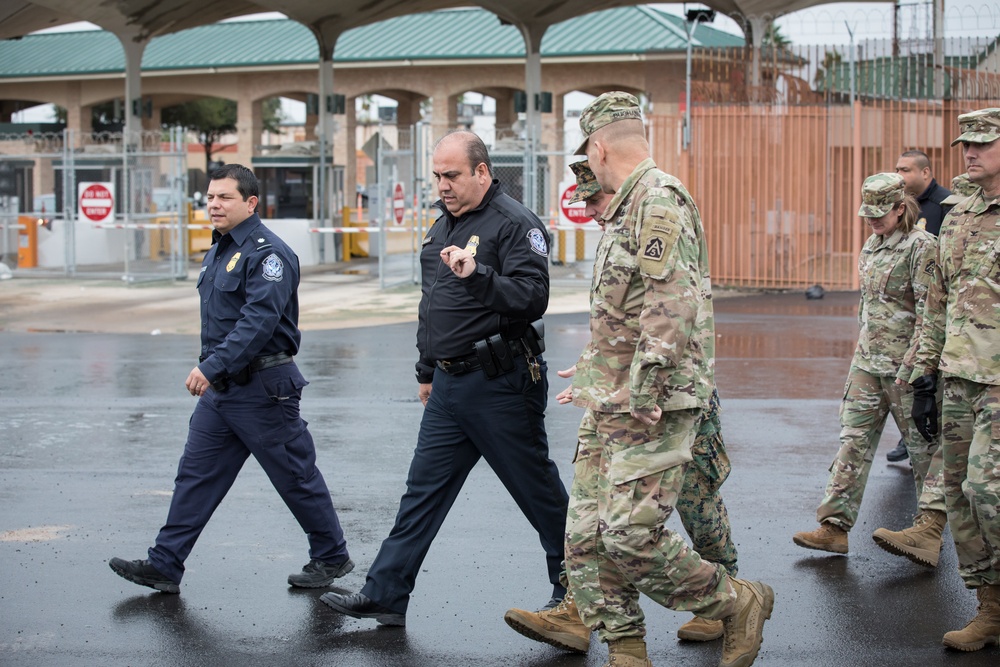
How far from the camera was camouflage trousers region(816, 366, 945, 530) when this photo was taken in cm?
612

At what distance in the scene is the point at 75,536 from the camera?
639 cm

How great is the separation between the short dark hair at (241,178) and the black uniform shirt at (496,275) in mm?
1039

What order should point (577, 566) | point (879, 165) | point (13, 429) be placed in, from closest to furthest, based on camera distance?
point (577, 566), point (13, 429), point (879, 165)

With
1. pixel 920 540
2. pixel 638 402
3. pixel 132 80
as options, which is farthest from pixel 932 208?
pixel 132 80

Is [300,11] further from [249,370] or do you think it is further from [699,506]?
[699,506]

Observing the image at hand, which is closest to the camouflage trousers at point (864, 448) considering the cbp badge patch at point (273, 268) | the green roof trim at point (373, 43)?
the cbp badge patch at point (273, 268)

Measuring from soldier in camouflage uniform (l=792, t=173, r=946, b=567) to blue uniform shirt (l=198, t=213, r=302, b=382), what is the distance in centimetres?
272

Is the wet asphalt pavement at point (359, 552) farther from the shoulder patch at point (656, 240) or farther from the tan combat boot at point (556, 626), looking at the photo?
the shoulder patch at point (656, 240)

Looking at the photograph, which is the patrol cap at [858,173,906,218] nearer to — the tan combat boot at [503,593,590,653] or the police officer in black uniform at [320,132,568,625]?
the police officer in black uniform at [320,132,568,625]

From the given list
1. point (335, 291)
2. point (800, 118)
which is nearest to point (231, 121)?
point (335, 291)

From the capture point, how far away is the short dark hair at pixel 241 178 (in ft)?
18.7

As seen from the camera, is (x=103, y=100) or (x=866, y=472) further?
(x=103, y=100)

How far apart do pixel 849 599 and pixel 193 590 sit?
9.53 ft

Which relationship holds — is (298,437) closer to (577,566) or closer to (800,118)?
(577,566)
